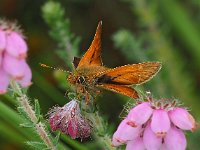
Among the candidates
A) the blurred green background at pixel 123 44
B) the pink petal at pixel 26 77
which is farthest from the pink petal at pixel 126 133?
the blurred green background at pixel 123 44

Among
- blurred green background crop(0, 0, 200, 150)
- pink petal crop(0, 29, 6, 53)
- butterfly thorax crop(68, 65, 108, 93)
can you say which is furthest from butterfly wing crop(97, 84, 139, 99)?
blurred green background crop(0, 0, 200, 150)

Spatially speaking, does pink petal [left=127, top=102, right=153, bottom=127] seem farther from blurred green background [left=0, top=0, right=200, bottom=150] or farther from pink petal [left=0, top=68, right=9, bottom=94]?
blurred green background [left=0, top=0, right=200, bottom=150]

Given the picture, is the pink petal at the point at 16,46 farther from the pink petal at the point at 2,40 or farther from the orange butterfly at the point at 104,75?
the orange butterfly at the point at 104,75

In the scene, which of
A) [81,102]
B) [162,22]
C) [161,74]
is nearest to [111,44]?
[162,22]

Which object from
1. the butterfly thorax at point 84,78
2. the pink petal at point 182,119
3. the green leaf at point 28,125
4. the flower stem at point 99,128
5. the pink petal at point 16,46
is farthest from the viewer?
the flower stem at point 99,128

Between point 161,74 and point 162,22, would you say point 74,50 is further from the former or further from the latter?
point 162,22
